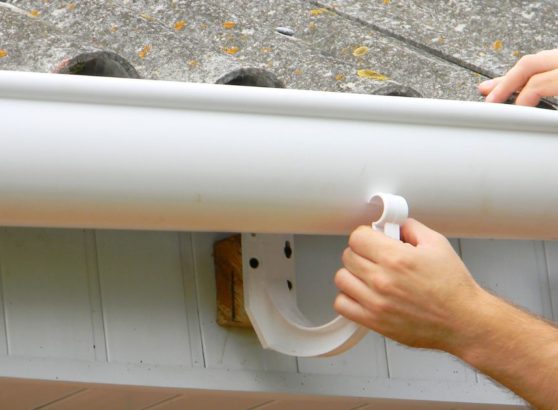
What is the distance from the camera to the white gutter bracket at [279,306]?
2.29 meters

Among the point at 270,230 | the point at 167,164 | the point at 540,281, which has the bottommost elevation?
the point at 540,281

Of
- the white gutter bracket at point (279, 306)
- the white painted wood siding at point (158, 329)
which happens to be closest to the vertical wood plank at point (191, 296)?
the white painted wood siding at point (158, 329)

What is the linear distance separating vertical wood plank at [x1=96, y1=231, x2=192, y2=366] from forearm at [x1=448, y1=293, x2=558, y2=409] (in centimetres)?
56

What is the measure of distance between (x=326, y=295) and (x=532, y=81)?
1.87 feet

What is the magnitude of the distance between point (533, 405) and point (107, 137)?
80 cm

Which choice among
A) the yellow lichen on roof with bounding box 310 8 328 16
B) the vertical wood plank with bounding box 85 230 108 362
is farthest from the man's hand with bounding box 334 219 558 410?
the yellow lichen on roof with bounding box 310 8 328 16

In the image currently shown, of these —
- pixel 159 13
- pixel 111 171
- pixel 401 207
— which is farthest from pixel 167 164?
pixel 159 13

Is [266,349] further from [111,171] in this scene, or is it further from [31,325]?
[111,171]

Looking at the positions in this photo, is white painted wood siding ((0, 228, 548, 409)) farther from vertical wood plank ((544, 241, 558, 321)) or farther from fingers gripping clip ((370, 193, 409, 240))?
fingers gripping clip ((370, 193, 409, 240))

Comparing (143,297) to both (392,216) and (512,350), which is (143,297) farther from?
(512,350)

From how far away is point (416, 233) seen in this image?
83.9 inches

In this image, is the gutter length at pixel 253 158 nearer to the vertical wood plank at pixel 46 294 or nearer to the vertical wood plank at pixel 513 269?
the vertical wood plank at pixel 46 294

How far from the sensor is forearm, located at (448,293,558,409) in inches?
81.2

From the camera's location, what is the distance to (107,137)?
2018 mm
